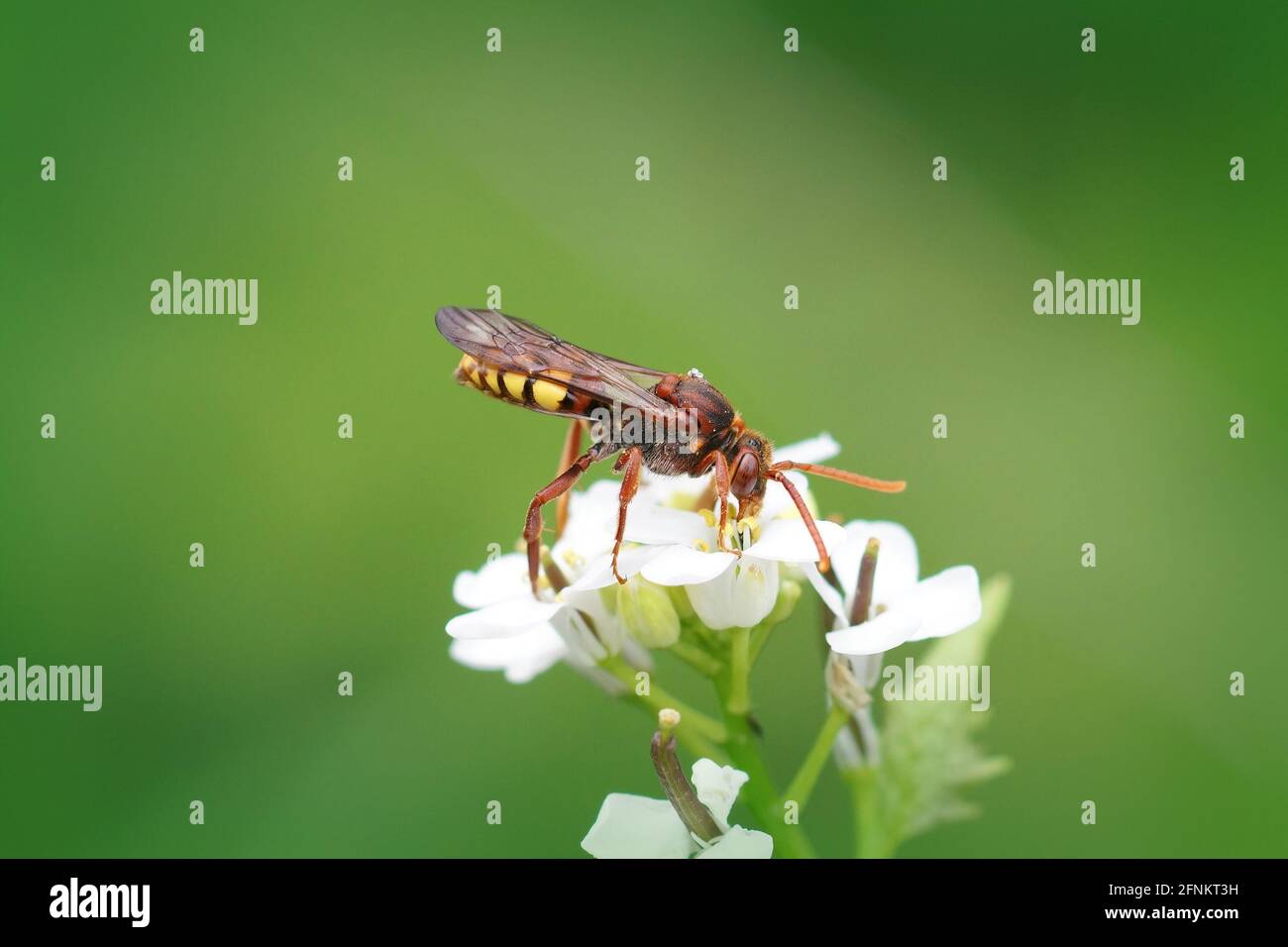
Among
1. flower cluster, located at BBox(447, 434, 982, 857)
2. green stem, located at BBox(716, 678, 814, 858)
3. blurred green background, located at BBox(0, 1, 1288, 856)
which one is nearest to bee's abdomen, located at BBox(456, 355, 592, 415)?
flower cluster, located at BBox(447, 434, 982, 857)

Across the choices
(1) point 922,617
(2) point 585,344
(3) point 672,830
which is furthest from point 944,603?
(2) point 585,344

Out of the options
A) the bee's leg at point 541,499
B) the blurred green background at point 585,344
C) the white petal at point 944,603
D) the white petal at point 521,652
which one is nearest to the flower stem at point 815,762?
the white petal at point 944,603

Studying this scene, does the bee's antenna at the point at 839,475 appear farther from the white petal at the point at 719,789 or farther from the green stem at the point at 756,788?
the white petal at the point at 719,789

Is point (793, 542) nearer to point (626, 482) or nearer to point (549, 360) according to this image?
point (626, 482)

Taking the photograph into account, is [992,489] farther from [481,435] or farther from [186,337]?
[186,337]

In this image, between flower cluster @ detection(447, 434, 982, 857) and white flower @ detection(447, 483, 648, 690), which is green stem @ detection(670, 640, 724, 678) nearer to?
flower cluster @ detection(447, 434, 982, 857)
